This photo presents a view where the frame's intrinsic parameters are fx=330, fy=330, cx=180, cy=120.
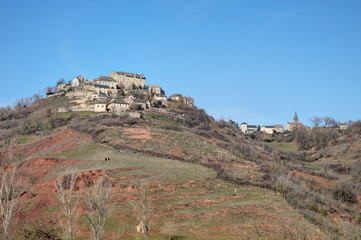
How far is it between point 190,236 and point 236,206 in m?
11.6

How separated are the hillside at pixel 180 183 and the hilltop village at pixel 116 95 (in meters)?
13.4

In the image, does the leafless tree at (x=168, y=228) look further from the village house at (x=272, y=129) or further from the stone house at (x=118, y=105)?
the village house at (x=272, y=129)

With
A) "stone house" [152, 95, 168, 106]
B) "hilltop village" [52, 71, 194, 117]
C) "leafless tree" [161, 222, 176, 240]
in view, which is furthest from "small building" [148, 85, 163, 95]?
"leafless tree" [161, 222, 176, 240]

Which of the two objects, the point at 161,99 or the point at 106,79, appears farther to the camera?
the point at 106,79

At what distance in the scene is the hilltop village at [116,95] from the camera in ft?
395

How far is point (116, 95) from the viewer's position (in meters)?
144

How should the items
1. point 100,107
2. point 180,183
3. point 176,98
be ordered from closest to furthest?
point 180,183 < point 100,107 < point 176,98

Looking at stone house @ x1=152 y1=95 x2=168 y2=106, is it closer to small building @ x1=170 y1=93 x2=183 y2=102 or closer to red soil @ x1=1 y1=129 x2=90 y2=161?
small building @ x1=170 y1=93 x2=183 y2=102

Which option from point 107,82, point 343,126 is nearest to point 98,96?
point 107,82

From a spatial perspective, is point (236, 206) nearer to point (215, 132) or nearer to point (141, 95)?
point (215, 132)

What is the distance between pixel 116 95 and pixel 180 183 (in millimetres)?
95160

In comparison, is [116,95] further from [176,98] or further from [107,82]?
[176,98]

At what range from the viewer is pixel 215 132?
112 m

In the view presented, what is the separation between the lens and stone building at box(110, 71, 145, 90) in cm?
16262
